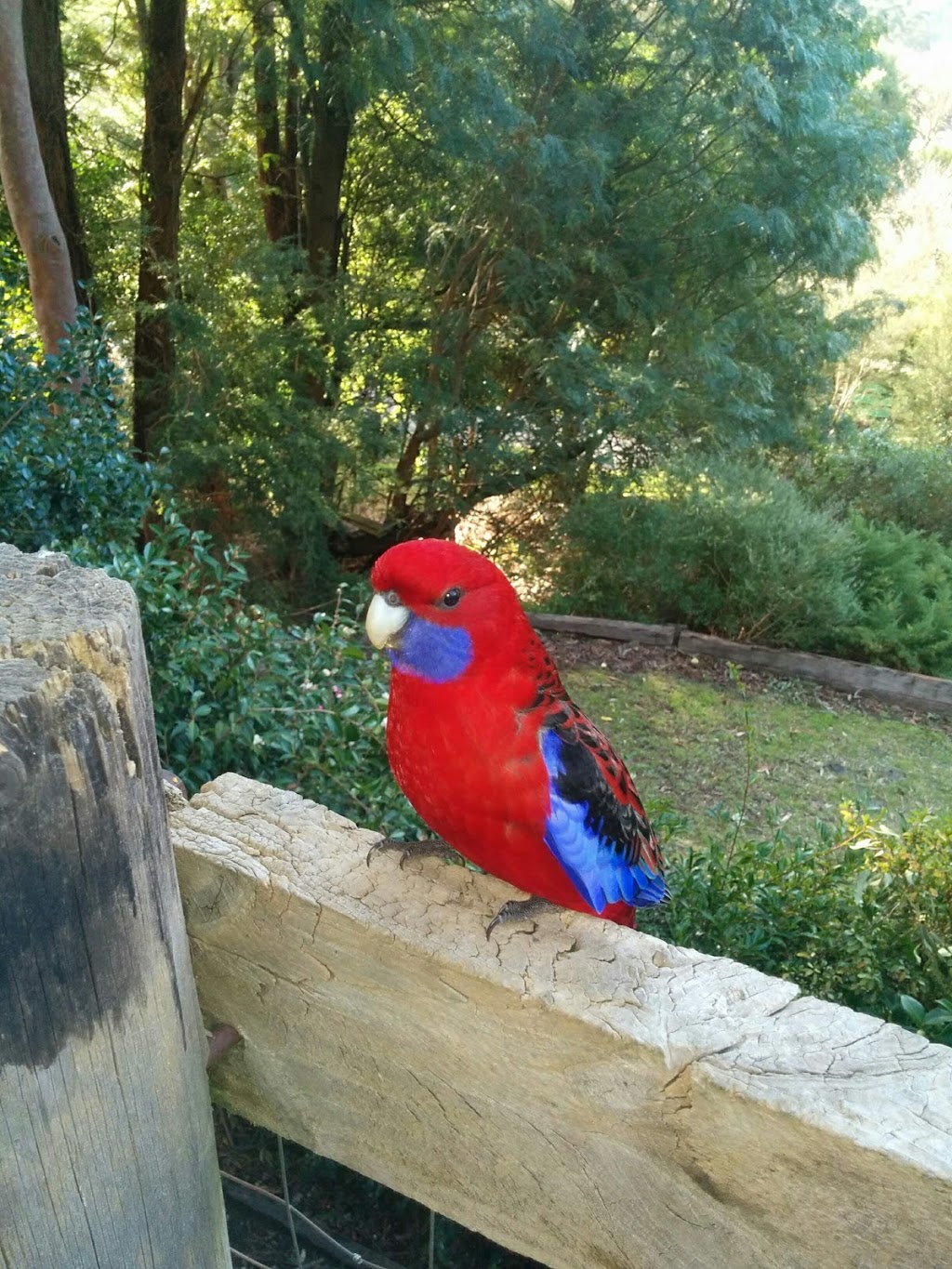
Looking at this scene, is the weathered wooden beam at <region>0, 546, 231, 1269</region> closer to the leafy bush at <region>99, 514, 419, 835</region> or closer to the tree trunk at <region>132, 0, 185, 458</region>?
the leafy bush at <region>99, 514, 419, 835</region>

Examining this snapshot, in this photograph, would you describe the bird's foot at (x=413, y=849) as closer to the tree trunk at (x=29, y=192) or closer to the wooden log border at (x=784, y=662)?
the tree trunk at (x=29, y=192)

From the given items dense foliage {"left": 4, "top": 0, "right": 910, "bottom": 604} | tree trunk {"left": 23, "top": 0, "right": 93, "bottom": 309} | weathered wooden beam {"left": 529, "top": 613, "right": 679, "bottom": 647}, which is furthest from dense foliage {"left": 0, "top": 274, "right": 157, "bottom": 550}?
weathered wooden beam {"left": 529, "top": 613, "right": 679, "bottom": 647}

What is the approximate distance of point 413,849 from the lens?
1.18 m

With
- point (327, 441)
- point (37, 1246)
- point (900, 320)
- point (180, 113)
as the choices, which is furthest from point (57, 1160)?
point (900, 320)

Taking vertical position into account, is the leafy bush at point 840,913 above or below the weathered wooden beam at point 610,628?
above

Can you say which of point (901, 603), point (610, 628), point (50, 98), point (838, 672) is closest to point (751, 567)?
point (838, 672)

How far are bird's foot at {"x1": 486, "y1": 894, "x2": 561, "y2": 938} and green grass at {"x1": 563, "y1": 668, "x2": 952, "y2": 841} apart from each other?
Result: 3.31m

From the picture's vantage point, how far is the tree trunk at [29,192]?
3936mm

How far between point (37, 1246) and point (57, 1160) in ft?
0.25

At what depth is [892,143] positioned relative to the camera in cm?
681

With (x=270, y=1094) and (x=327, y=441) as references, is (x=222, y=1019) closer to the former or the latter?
(x=270, y=1094)

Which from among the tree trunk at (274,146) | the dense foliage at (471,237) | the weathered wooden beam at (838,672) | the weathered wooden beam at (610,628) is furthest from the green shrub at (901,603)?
the tree trunk at (274,146)

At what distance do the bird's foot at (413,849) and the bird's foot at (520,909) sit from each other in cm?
12

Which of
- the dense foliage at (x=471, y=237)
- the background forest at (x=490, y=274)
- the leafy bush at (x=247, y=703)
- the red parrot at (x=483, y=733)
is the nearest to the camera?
the red parrot at (x=483, y=733)
